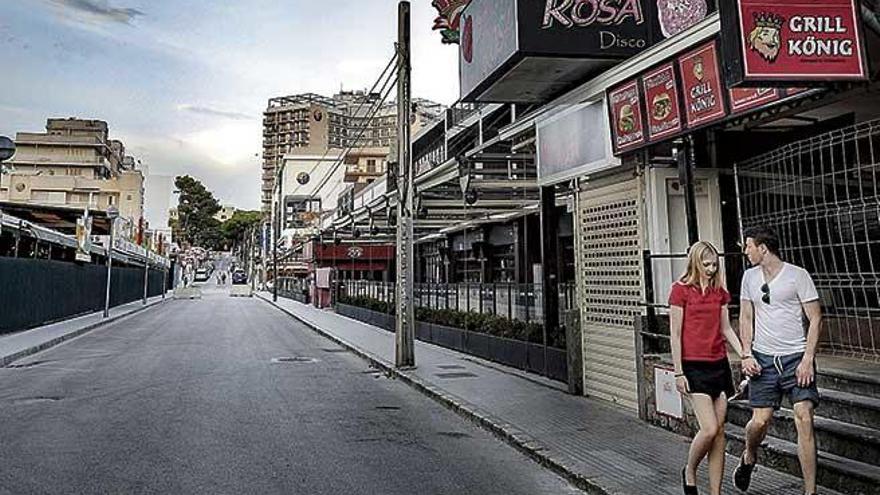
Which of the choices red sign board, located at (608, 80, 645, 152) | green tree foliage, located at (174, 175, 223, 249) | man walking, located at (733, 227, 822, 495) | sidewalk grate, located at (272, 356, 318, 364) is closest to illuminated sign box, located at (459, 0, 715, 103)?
red sign board, located at (608, 80, 645, 152)

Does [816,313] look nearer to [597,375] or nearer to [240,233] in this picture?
[597,375]

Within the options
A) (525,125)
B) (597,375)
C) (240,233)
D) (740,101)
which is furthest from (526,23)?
(240,233)

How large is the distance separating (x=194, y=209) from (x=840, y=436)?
10766 cm

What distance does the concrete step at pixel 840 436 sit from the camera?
17.0 ft

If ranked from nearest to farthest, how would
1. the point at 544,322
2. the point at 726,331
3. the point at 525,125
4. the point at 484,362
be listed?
1. the point at 726,331
2. the point at 525,125
3. the point at 544,322
4. the point at 484,362

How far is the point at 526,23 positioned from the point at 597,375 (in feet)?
15.0

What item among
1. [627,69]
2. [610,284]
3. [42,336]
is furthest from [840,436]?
[42,336]

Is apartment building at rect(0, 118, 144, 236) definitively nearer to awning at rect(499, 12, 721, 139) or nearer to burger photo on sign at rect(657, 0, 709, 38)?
awning at rect(499, 12, 721, 139)

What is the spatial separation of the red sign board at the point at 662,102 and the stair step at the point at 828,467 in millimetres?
3198

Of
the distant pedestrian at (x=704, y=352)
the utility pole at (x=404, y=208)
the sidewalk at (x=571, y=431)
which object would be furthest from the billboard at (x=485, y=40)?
the distant pedestrian at (x=704, y=352)

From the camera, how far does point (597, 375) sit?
912 centimetres

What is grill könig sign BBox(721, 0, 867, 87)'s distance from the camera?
496cm

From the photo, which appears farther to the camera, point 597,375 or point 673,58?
point 597,375

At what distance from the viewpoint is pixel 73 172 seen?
8300 centimetres
